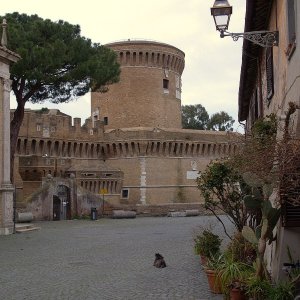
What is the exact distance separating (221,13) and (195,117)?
6553 centimetres

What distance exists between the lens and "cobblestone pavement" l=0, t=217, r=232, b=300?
334 inches

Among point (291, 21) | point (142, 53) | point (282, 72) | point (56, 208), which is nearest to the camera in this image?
point (291, 21)

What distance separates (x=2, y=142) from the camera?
68.5ft

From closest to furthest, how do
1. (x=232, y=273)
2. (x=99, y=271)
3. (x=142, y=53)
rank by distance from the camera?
(x=232, y=273)
(x=99, y=271)
(x=142, y=53)

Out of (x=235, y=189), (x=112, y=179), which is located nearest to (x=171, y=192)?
(x=112, y=179)

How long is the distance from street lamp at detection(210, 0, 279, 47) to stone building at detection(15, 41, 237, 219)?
25.2 m

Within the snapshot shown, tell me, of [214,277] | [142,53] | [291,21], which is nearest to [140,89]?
[142,53]

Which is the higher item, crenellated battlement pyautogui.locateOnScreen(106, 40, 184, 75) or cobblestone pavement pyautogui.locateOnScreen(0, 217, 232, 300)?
crenellated battlement pyautogui.locateOnScreen(106, 40, 184, 75)

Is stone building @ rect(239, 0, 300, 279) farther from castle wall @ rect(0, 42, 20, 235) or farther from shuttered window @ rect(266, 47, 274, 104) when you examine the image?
castle wall @ rect(0, 42, 20, 235)

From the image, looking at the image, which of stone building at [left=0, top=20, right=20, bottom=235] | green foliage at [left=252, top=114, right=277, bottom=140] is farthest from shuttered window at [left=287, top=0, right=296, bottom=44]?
stone building at [left=0, top=20, right=20, bottom=235]

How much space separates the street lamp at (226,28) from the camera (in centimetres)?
796

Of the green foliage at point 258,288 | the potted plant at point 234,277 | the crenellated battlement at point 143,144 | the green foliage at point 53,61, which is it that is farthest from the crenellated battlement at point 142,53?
the green foliage at point 258,288

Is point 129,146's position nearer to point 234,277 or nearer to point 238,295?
point 234,277

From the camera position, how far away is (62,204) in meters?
34.0
